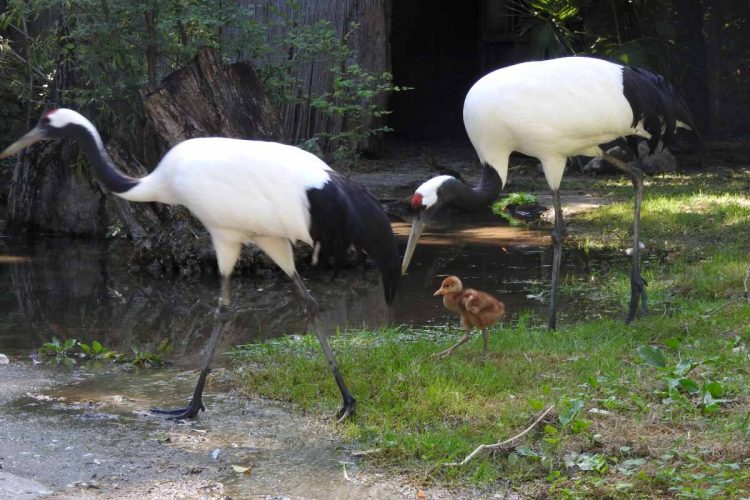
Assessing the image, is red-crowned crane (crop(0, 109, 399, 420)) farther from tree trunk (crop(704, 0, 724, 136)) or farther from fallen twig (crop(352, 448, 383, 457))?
tree trunk (crop(704, 0, 724, 136))

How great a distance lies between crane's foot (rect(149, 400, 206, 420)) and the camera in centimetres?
528

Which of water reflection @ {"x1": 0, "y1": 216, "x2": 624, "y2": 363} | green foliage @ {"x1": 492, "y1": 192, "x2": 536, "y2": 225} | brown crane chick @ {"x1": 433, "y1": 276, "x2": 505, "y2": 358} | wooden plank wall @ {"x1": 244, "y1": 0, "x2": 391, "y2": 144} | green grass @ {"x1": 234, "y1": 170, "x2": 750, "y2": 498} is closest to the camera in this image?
green grass @ {"x1": 234, "y1": 170, "x2": 750, "y2": 498}

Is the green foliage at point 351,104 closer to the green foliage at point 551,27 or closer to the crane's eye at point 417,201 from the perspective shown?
the green foliage at point 551,27

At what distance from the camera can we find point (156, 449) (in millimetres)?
4863

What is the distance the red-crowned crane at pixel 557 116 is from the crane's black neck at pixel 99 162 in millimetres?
1804

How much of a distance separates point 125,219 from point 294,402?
4.62 metres

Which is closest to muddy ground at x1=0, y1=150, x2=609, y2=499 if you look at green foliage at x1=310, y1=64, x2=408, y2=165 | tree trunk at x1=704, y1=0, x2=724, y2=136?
green foliage at x1=310, y1=64, x2=408, y2=165

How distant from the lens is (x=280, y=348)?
651 centimetres

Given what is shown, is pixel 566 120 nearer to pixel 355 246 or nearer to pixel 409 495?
pixel 355 246

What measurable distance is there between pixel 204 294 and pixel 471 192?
2.63m

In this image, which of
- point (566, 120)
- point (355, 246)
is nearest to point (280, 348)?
point (355, 246)

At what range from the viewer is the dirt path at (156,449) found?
14.4ft

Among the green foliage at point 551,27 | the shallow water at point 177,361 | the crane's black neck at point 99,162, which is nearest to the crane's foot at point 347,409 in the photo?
the shallow water at point 177,361

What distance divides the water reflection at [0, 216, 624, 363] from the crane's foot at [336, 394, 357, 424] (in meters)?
1.79
